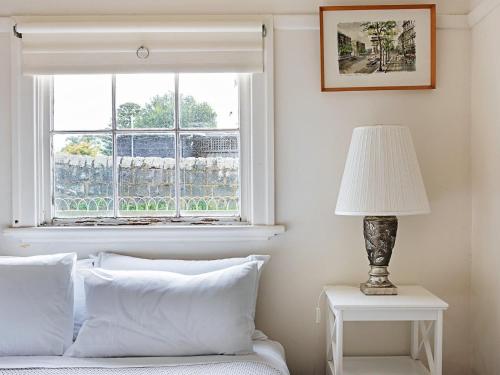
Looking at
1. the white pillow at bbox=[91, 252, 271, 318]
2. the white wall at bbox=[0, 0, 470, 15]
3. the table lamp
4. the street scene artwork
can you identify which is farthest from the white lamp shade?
the white wall at bbox=[0, 0, 470, 15]

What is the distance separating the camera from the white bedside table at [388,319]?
2230 mm

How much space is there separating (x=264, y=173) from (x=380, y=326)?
0.94 m

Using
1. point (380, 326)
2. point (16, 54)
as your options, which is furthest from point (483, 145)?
point (16, 54)

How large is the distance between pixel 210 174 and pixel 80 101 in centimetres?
75

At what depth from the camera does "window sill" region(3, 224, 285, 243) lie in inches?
103

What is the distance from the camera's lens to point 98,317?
7.25ft

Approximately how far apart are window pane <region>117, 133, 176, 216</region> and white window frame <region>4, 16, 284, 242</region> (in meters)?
0.14

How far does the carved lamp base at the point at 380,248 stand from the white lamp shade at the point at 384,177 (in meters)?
0.12

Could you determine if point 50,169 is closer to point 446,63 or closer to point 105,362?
point 105,362

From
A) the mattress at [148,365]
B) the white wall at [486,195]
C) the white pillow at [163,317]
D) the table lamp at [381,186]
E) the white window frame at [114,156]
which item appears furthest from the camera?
the white window frame at [114,156]

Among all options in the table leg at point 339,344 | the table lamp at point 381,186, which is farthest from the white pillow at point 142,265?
the table lamp at point 381,186

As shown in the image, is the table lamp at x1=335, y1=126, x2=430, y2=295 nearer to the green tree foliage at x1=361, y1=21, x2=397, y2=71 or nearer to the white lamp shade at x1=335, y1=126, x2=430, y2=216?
the white lamp shade at x1=335, y1=126, x2=430, y2=216

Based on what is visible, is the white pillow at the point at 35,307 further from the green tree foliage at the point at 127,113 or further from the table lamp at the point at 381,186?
the table lamp at the point at 381,186

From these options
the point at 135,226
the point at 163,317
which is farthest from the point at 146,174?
the point at 163,317
